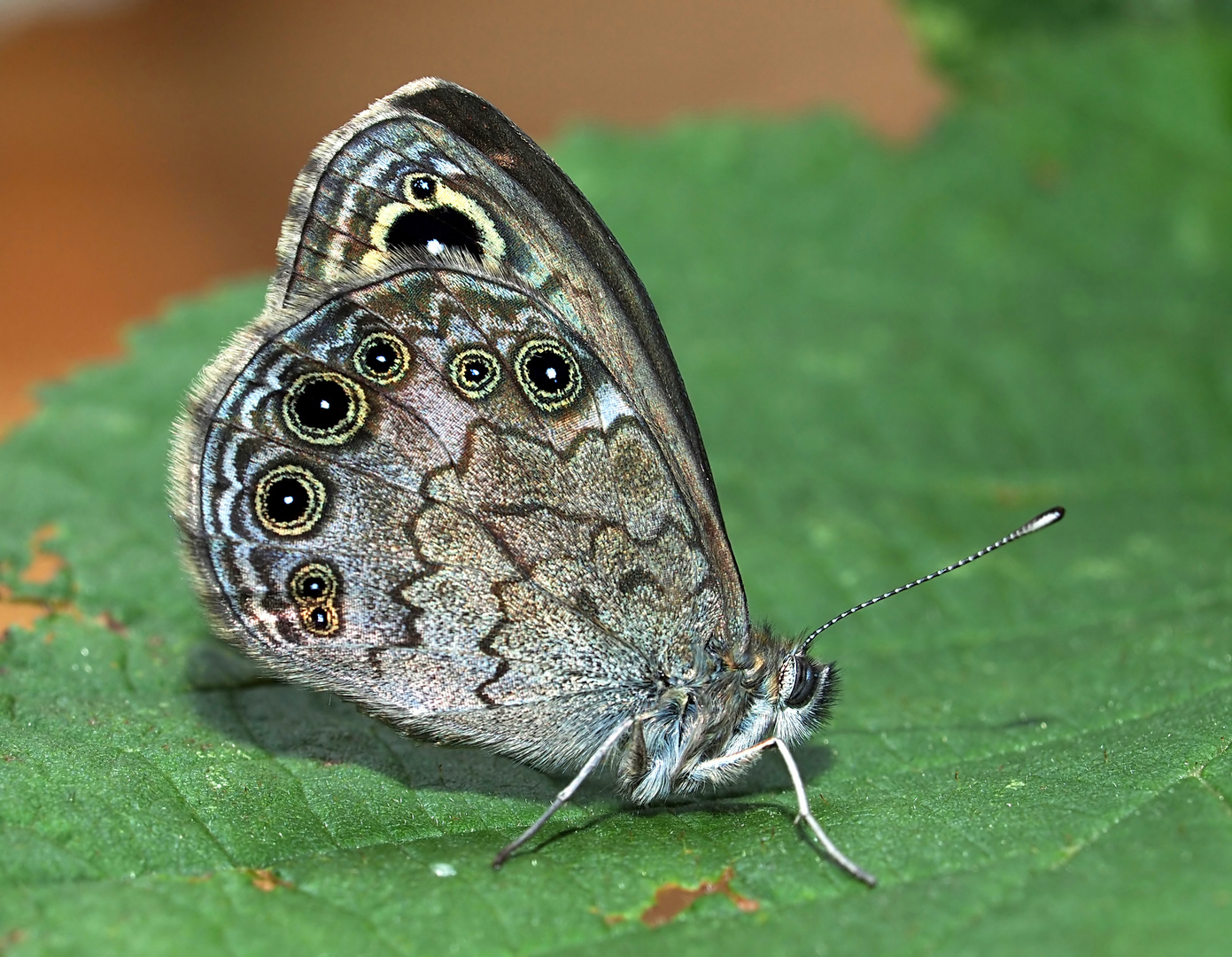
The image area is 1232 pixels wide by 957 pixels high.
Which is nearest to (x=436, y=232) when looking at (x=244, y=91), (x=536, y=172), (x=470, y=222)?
(x=470, y=222)

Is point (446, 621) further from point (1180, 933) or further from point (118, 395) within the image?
point (118, 395)

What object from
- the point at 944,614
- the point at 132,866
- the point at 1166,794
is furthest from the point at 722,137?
the point at 132,866

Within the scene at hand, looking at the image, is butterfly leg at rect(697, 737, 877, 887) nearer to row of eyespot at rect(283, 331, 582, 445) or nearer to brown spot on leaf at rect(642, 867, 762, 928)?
brown spot on leaf at rect(642, 867, 762, 928)

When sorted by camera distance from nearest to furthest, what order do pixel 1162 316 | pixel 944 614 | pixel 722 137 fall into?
pixel 944 614
pixel 1162 316
pixel 722 137

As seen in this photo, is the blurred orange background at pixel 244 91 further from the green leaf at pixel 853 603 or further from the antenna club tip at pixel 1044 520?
the antenna club tip at pixel 1044 520

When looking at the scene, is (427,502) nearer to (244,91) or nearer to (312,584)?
(312,584)

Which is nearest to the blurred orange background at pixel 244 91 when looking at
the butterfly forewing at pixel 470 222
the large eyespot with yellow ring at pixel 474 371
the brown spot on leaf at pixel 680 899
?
the butterfly forewing at pixel 470 222
